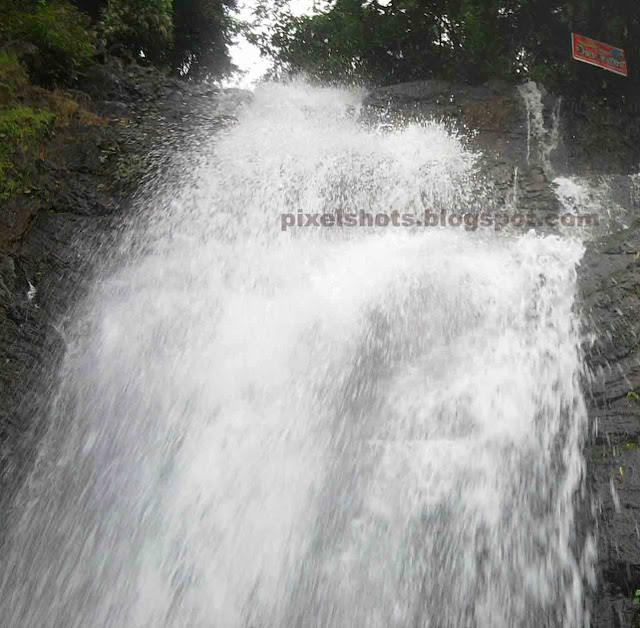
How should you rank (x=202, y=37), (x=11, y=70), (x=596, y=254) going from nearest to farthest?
1. (x=596, y=254)
2. (x=11, y=70)
3. (x=202, y=37)

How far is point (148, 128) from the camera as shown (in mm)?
8062

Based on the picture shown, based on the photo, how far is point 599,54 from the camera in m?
8.45

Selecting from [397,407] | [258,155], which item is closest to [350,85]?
[258,155]

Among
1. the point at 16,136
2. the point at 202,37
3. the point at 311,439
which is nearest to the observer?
the point at 311,439

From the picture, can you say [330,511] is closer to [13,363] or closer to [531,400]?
[531,400]

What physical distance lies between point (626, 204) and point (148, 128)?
6.42 metres

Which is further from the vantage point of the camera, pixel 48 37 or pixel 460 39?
pixel 460 39

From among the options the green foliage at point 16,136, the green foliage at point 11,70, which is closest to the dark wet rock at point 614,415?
the green foliage at point 16,136

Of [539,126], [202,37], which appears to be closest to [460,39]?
[539,126]

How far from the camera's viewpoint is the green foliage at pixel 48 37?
7648mm

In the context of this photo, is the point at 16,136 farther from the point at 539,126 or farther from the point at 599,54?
the point at 599,54

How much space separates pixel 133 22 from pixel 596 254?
8123mm

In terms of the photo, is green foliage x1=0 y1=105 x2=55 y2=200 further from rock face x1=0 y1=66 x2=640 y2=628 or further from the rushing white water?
the rushing white water

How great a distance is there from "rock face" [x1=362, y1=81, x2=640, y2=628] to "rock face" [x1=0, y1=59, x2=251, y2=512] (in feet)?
10.4
